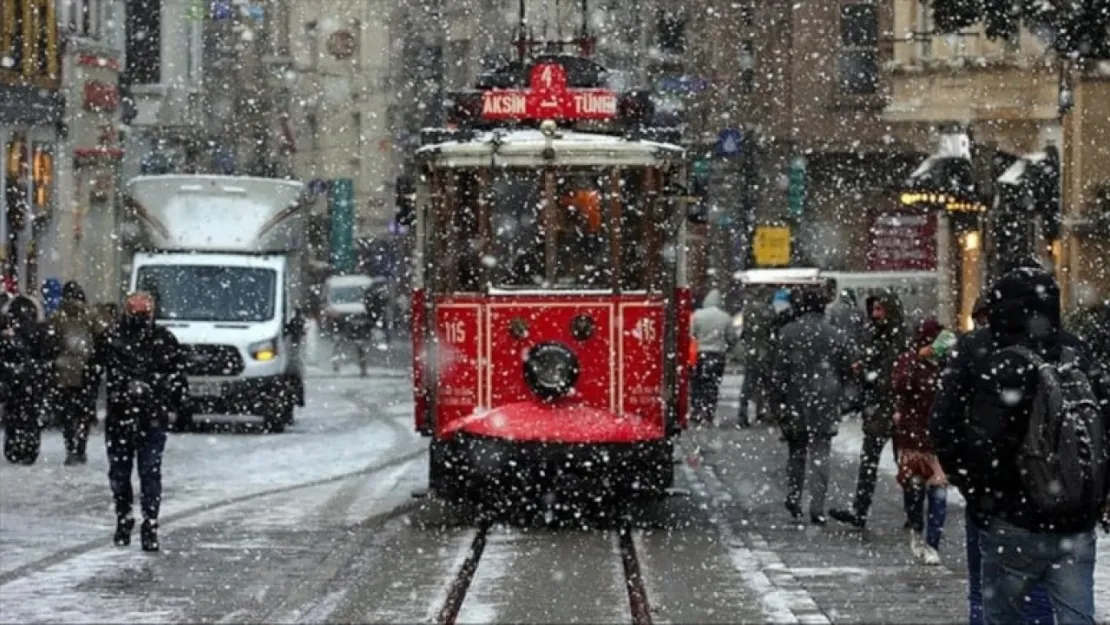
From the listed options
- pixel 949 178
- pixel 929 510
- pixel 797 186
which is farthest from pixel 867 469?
pixel 797 186

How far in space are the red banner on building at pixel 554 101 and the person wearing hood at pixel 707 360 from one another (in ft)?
41.5

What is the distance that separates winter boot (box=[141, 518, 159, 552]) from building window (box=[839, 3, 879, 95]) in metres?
38.7

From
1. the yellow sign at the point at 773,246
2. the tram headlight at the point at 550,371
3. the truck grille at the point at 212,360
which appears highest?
the yellow sign at the point at 773,246

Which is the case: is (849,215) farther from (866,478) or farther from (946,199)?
(866,478)

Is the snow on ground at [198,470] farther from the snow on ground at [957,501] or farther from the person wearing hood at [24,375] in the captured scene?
the snow on ground at [957,501]

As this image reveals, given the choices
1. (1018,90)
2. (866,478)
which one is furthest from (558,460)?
(1018,90)

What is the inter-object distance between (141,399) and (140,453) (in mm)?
366

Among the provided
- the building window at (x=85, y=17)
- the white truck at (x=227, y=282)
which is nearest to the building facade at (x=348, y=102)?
the building window at (x=85, y=17)

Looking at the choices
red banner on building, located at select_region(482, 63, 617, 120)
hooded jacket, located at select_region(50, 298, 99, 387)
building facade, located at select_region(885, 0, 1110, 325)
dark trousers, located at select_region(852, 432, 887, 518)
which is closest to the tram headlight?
red banner on building, located at select_region(482, 63, 617, 120)

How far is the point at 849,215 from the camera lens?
56.7 meters

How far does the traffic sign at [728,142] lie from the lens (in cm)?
5403

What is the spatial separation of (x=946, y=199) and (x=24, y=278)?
1471 centimetres

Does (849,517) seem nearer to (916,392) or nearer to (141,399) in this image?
(916,392)

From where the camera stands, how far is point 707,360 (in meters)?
31.7
